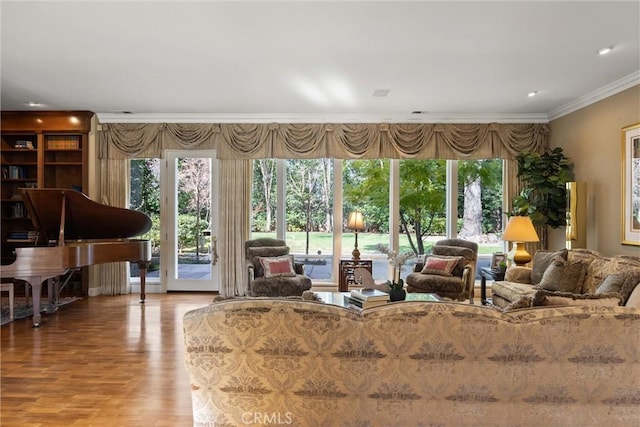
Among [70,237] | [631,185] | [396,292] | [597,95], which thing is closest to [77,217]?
[70,237]

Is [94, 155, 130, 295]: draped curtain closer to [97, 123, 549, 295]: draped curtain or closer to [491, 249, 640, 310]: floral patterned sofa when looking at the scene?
[97, 123, 549, 295]: draped curtain

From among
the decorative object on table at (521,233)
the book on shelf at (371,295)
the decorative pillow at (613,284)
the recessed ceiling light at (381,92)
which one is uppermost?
the recessed ceiling light at (381,92)

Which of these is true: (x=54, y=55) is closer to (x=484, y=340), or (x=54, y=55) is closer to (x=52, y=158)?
(x=52, y=158)

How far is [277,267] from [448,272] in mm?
2289

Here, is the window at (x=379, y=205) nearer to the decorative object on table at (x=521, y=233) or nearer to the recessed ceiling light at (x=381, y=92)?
the decorative object on table at (x=521, y=233)

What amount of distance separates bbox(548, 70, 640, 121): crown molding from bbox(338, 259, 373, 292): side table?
11.5 ft

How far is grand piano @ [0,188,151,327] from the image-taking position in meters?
4.46

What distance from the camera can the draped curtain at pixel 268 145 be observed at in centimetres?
615

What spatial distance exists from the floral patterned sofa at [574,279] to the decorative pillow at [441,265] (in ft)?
2.22

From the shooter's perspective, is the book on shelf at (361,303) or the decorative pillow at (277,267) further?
the decorative pillow at (277,267)

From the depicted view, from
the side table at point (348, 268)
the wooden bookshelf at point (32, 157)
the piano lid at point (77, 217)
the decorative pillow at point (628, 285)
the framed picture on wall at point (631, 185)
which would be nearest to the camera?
the decorative pillow at point (628, 285)

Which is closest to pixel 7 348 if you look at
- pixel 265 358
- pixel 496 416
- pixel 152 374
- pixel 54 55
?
pixel 152 374

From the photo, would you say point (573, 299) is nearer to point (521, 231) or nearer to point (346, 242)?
point (521, 231)

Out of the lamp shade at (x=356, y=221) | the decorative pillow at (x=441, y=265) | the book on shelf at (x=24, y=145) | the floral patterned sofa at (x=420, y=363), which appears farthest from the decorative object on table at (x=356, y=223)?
the book on shelf at (x=24, y=145)
